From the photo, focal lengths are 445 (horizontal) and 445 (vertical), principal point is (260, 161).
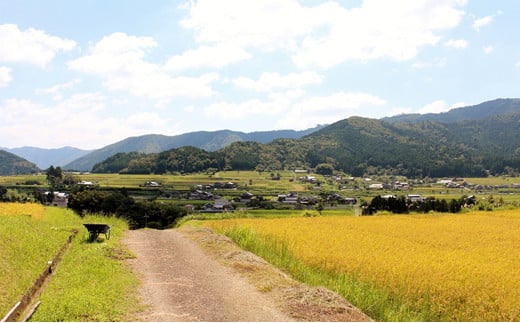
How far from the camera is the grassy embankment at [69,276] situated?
11.6 meters

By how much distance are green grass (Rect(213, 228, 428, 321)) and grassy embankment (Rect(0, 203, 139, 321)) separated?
21.2 ft

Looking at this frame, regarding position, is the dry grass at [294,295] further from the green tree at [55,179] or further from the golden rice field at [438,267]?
the green tree at [55,179]

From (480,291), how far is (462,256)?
26.9ft

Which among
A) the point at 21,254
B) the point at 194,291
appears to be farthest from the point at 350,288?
the point at 21,254

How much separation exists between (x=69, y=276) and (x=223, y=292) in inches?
237

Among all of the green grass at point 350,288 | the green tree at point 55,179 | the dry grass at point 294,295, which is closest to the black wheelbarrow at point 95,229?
Result: the dry grass at point 294,295

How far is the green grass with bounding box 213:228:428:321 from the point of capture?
12.9 m

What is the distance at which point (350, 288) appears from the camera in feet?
47.9

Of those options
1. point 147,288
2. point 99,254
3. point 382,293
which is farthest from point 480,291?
point 99,254

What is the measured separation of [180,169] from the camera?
652 ft

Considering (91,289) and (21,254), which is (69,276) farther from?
(21,254)

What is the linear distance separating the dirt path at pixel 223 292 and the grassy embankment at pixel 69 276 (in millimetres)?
746

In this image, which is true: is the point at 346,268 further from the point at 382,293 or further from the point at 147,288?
the point at 147,288

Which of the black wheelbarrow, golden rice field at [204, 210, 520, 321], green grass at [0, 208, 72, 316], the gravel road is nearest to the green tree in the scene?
green grass at [0, 208, 72, 316]
